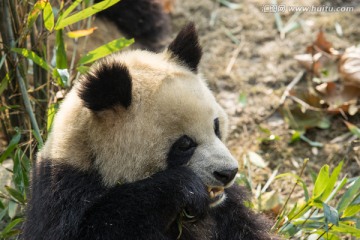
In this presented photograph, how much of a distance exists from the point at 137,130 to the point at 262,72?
2.94 meters

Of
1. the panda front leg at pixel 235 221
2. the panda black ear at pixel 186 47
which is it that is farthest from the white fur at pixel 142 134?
the panda front leg at pixel 235 221

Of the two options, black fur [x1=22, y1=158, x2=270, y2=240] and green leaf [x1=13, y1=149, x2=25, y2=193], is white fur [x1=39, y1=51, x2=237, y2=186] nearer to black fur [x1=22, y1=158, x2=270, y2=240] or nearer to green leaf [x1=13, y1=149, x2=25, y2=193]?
black fur [x1=22, y1=158, x2=270, y2=240]

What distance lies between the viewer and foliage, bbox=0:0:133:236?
3.85m

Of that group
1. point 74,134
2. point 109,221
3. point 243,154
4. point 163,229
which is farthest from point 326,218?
point 243,154

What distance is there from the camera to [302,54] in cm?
599

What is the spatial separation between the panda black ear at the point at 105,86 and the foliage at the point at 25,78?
758mm

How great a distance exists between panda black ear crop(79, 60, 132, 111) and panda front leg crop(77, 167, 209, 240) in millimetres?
410

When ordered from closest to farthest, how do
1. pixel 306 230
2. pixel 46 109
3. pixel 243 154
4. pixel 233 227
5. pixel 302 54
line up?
pixel 233 227
pixel 306 230
pixel 46 109
pixel 243 154
pixel 302 54

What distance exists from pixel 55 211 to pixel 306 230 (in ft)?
5.45

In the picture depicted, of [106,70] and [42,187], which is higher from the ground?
[106,70]

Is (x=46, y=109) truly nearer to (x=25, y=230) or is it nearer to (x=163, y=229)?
(x=25, y=230)

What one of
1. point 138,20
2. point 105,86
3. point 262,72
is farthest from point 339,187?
point 138,20

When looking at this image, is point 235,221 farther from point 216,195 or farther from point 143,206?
point 143,206

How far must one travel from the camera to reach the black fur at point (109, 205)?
3.08 metres
